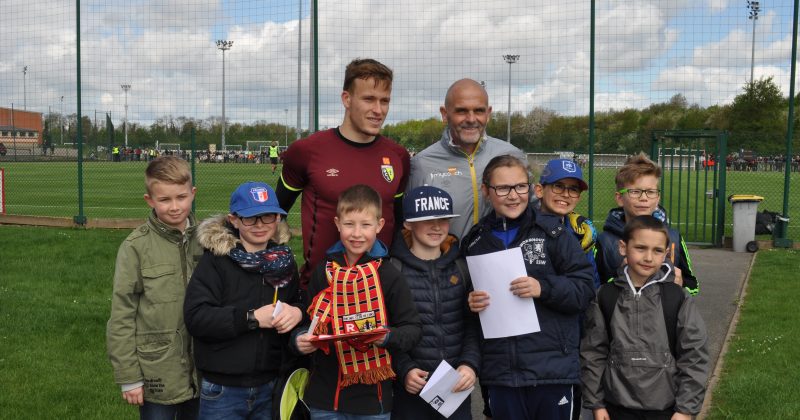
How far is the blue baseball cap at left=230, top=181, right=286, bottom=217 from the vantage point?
3186mm

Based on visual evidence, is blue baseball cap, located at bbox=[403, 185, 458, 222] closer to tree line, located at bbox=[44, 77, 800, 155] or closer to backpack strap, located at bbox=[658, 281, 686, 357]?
backpack strap, located at bbox=[658, 281, 686, 357]

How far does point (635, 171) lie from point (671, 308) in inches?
34.8

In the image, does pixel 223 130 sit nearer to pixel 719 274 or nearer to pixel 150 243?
pixel 719 274

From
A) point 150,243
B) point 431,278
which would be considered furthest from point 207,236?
point 431,278

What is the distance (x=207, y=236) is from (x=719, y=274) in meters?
8.45

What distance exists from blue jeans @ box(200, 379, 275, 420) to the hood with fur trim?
0.62 metres

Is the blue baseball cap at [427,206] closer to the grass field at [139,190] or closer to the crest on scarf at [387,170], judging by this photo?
the crest on scarf at [387,170]

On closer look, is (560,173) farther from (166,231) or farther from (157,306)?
(157,306)

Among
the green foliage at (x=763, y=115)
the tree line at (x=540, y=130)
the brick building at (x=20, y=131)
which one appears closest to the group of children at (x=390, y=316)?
the tree line at (x=540, y=130)

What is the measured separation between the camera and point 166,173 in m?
3.30

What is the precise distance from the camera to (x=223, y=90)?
1165 centimetres

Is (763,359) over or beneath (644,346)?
beneath

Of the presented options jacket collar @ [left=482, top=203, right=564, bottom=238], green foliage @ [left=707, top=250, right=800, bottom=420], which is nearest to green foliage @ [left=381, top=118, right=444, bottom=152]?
green foliage @ [left=707, top=250, right=800, bottom=420]

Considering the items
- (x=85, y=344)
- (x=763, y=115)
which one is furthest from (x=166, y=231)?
(x=763, y=115)
